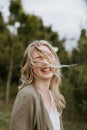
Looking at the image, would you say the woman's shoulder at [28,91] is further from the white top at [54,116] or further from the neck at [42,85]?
the white top at [54,116]

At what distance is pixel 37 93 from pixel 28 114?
5.2 inches

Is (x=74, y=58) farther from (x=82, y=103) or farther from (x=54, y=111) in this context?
(x=54, y=111)

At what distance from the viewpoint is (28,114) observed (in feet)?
7.14

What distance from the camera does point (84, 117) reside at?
15.4 metres

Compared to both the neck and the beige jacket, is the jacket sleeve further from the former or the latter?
the neck

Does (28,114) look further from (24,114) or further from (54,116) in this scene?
(54,116)

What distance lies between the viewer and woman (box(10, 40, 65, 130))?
7.14 ft

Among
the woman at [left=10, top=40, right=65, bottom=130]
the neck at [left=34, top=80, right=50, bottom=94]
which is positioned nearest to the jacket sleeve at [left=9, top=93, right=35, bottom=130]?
the woman at [left=10, top=40, right=65, bottom=130]

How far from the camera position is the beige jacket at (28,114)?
7.13ft

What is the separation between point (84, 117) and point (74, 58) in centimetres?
307

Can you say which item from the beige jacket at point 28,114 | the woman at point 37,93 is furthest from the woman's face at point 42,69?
the beige jacket at point 28,114

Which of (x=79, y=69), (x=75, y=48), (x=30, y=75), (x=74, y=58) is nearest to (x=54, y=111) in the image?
(x=30, y=75)

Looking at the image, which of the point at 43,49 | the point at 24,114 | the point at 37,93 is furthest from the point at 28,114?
the point at 43,49

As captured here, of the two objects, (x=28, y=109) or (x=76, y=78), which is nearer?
(x=28, y=109)
